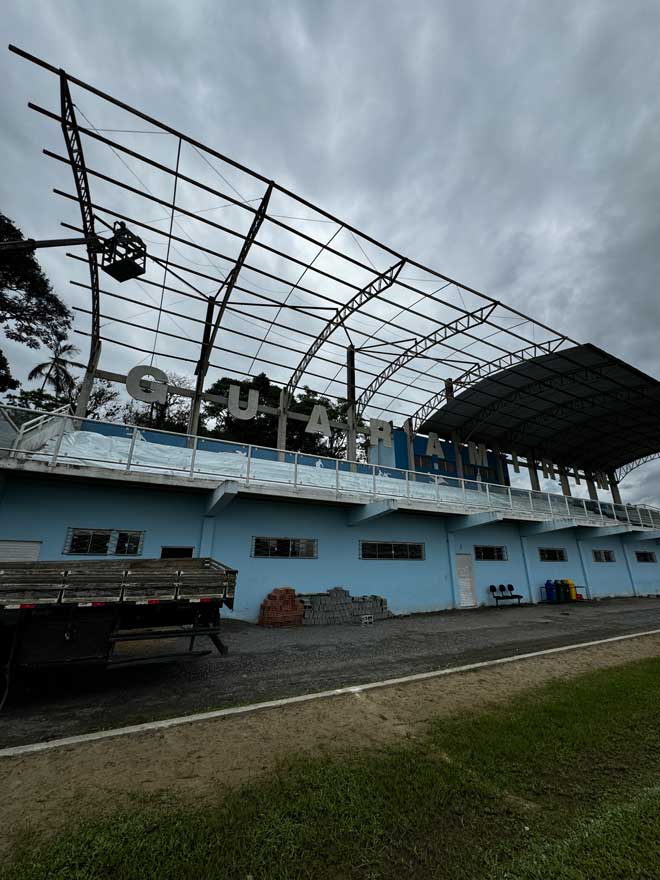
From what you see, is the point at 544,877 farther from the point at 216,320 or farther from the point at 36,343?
the point at 36,343

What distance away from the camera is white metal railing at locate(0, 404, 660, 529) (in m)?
10.1

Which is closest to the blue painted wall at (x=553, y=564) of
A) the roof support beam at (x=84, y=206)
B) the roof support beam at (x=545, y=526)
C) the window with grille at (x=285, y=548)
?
the roof support beam at (x=545, y=526)

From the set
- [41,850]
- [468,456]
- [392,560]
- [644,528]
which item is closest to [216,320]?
[392,560]

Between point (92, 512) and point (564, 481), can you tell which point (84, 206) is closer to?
point (92, 512)

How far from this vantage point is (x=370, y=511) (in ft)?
45.4

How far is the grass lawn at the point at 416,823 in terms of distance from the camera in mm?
2512

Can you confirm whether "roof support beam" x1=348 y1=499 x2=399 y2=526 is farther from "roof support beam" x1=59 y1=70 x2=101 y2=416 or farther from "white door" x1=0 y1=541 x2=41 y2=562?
"roof support beam" x1=59 y1=70 x2=101 y2=416

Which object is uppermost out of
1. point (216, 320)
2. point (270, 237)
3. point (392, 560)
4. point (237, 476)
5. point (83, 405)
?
point (270, 237)

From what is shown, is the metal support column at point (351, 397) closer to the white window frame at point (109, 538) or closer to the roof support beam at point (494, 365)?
the roof support beam at point (494, 365)

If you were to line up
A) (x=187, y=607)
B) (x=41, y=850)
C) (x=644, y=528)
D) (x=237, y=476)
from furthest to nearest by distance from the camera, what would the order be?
(x=644, y=528) → (x=237, y=476) → (x=187, y=607) → (x=41, y=850)

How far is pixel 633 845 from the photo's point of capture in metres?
2.66

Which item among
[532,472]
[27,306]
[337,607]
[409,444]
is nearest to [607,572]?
[532,472]

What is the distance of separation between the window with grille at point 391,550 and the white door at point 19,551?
10139 millimetres

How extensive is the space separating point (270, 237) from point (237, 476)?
10.4 meters
